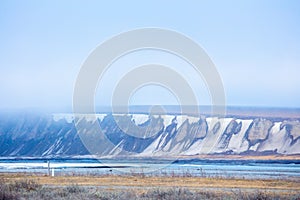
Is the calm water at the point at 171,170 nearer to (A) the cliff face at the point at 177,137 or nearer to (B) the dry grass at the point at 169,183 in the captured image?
(B) the dry grass at the point at 169,183

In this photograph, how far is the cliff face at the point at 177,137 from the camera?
152625 millimetres

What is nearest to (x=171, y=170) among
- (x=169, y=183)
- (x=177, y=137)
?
(x=169, y=183)

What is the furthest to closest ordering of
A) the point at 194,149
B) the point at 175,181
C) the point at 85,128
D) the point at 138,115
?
the point at 138,115 → the point at 85,128 → the point at 194,149 → the point at 175,181

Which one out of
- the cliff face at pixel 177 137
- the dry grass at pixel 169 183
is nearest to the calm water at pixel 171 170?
the dry grass at pixel 169 183

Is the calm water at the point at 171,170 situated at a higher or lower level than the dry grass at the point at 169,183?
lower

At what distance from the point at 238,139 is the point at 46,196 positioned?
442 feet

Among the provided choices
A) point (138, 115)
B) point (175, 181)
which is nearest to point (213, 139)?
point (138, 115)

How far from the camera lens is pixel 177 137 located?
15875cm

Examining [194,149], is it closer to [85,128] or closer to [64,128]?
[85,128]

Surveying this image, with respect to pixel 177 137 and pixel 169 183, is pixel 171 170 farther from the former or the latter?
pixel 177 137

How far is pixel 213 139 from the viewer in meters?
165

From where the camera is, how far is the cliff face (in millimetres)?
152625

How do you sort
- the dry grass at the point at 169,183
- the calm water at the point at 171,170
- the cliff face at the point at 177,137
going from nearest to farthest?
the dry grass at the point at 169,183 → the calm water at the point at 171,170 → the cliff face at the point at 177,137

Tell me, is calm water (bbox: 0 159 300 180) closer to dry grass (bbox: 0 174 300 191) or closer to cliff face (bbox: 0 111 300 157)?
dry grass (bbox: 0 174 300 191)
